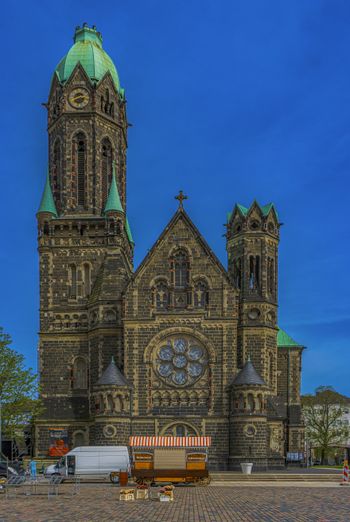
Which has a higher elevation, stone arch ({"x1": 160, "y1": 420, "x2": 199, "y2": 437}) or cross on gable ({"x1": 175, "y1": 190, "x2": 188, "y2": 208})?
cross on gable ({"x1": 175, "y1": 190, "x2": 188, "y2": 208})

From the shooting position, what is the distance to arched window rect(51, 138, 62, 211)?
75.5 meters

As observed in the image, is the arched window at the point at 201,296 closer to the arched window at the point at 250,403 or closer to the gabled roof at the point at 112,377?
the gabled roof at the point at 112,377

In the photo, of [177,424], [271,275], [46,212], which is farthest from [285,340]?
[46,212]

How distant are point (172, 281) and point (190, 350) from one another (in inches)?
226

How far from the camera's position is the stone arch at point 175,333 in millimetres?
67875

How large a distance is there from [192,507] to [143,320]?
121ft

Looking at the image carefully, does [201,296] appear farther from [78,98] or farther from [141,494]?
[141,494]

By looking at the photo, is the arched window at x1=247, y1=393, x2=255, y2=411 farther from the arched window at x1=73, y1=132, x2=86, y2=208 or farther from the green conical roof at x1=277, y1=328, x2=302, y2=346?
the arched window at x1=73, y1=132, x2=86, y2=208

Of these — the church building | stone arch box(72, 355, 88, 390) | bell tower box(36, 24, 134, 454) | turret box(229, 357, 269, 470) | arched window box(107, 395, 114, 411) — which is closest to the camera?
turret box(229, 357, 269, 470)

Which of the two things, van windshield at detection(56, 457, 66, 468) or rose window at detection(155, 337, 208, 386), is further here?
rose window at detection(155, 337, 208, 386)

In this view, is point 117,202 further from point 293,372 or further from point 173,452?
point 173,452

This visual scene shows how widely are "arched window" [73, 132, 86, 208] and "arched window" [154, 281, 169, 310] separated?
11200 millimetres

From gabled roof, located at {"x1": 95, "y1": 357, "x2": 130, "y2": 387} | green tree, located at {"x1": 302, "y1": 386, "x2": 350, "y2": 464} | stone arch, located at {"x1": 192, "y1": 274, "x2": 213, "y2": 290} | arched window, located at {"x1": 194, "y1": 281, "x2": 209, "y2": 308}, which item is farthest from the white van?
green tree, located at {"x1": 302, "y1": 386, "x2": 350, "y2": 464}

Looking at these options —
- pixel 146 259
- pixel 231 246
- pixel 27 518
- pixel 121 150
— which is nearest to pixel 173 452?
pixel 27 518
